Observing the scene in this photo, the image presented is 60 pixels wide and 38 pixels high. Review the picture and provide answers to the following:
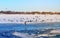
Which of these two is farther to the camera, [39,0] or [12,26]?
[39,0]

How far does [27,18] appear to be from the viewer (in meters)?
1.63

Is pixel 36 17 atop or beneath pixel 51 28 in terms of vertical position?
atop

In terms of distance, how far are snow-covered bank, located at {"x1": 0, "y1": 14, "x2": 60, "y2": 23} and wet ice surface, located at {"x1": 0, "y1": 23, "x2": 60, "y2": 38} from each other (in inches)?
2.0

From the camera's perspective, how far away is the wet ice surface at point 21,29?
5.23 ft

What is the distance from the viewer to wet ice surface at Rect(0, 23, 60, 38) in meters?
1.59

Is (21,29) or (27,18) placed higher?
(27,18)

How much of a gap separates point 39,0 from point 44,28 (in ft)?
1.20

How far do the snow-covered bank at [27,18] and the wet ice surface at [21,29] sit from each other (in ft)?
0.17

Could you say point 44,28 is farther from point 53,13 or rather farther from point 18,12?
point 18,12

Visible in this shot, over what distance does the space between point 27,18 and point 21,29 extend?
0.16m

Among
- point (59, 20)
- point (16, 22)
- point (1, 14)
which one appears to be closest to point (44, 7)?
point (59, 20)

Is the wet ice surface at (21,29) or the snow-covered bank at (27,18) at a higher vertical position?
the snow-covered bank at (27,18)

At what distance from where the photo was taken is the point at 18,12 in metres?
1.63

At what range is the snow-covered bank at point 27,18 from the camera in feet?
5.27
